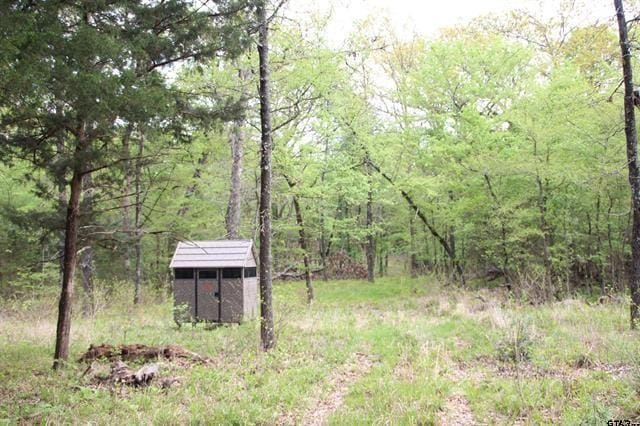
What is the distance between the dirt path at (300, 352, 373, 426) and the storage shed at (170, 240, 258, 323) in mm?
3934

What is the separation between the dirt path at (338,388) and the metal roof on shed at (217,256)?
13.8ft

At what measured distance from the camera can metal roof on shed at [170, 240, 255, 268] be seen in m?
10.8

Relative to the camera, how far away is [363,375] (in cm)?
637

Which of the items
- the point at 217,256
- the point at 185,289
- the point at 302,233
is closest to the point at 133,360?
the point at 185,289

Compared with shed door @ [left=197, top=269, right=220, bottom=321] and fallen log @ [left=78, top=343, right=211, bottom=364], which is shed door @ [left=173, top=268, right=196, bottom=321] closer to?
shed door @ [left=197, top=269, right=220, bottom=321]

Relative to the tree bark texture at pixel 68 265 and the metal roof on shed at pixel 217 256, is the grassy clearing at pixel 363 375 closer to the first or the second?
the tree bark texture at pixel 68 265

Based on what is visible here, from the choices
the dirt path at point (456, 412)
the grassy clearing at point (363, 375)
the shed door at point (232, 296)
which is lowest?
the dirt path at point (456, 412)

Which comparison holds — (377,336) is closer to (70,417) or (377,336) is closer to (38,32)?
(70,417)

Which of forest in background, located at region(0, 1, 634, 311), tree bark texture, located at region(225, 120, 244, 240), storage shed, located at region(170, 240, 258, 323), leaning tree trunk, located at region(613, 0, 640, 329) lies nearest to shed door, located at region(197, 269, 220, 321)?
storage shed, located at region(170, 240, 258, 323)

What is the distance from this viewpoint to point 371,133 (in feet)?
62.0

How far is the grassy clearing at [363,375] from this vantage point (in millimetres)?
4742

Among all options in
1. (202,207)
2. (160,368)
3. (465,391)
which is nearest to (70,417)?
(160,368)

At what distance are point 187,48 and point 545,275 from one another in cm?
1188

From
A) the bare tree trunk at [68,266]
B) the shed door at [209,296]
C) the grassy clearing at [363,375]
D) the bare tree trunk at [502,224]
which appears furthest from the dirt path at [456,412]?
the bare tree trunk at [502,224]
